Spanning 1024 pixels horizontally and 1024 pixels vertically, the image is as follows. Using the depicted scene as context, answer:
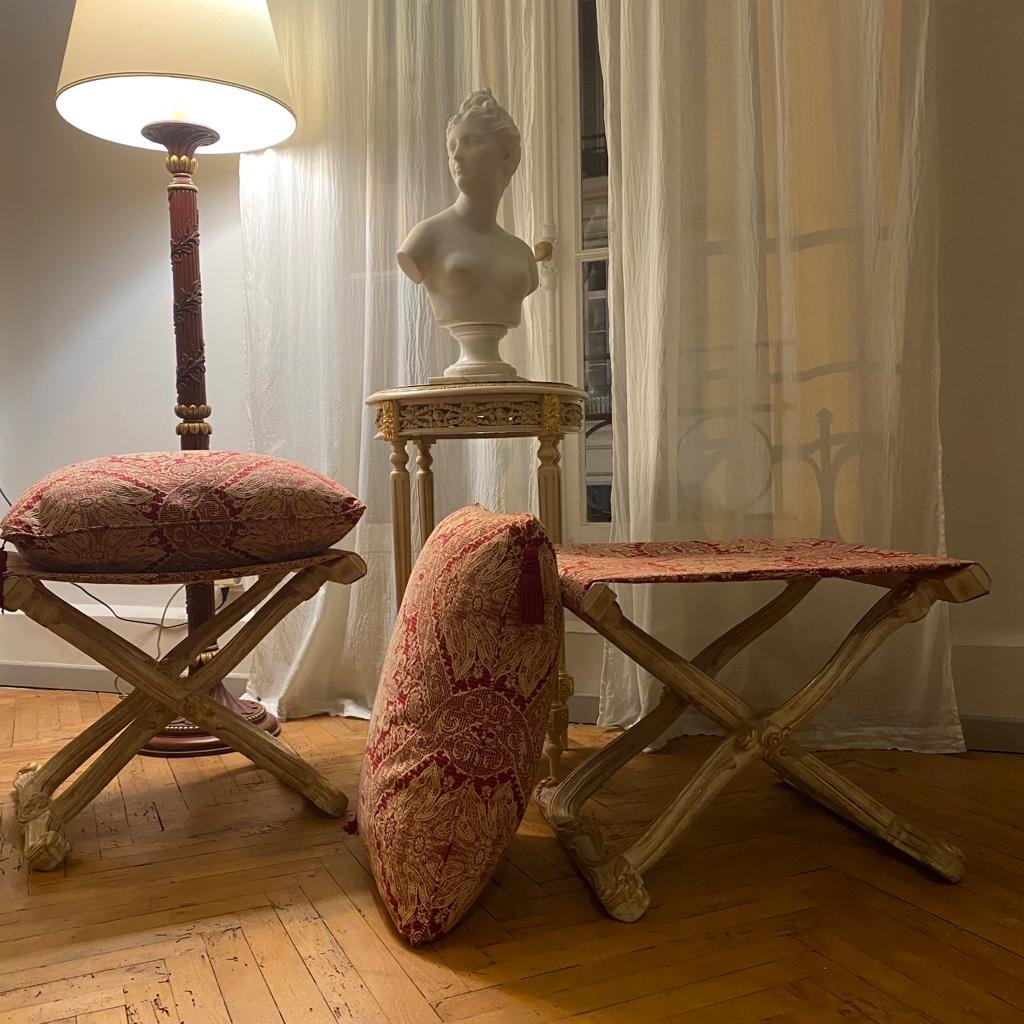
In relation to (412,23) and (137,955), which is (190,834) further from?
(412,23)

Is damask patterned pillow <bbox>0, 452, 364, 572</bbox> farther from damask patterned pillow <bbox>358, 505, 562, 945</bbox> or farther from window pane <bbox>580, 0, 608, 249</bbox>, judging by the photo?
window pane <bbox>580, 0, 608, 249</bbox>

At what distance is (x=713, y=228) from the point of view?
1957mm

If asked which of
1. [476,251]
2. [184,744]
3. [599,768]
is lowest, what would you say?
[184,744]

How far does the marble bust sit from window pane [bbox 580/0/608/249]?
396 mm

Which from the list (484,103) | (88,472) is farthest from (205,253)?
(88,472)

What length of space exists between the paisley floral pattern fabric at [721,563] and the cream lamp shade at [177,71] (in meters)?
1.20

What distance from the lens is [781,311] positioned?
75.3 inches

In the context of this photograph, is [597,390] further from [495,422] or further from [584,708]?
[584,708]

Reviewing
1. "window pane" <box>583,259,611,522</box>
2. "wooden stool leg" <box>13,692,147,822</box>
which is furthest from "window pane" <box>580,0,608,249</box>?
"wooden stool leg" <box>13,692,147,822</box>

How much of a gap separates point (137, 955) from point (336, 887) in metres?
0.27

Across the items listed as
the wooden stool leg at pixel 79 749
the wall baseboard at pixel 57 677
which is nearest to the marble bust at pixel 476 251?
the wooden stool leg at pixel 79 749

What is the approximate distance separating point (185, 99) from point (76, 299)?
2.84 ft

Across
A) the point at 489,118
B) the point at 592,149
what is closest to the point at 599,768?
the point at 489,118

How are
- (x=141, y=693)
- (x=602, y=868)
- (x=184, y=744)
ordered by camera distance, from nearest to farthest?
(x=602, y=868) < (x=141, y=693) < (x=184, y=744)
